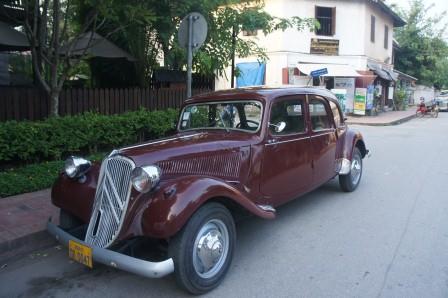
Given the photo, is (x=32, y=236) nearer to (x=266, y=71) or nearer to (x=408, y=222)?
(x=408, y=222)

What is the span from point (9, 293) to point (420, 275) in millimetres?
3633

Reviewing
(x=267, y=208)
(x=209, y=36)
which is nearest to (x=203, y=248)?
(x=267, y=208)

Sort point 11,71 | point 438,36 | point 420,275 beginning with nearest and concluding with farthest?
point 420,275 < point 11,71 < point 438,36

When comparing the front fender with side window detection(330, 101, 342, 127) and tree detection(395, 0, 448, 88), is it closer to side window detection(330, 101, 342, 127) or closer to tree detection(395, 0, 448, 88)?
side window detection(330, 101, 342, 127)

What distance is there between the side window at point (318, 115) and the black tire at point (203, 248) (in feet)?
7.69

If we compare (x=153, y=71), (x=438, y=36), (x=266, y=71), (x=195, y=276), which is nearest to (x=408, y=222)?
(x=195, y=276)

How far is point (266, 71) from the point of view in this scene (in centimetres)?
2222

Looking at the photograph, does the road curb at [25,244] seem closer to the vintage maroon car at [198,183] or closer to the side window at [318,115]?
the vintage maroon car at [198,183]

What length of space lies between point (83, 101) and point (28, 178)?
235cm

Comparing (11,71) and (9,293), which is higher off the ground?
(11,71)

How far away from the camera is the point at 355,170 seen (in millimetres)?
7105

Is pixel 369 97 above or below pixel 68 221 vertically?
above

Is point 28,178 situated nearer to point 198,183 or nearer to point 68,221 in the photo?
point 68,221

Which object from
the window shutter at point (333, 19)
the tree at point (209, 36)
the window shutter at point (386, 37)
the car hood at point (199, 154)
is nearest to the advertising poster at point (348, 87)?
the window shutter at point (333, 19)
